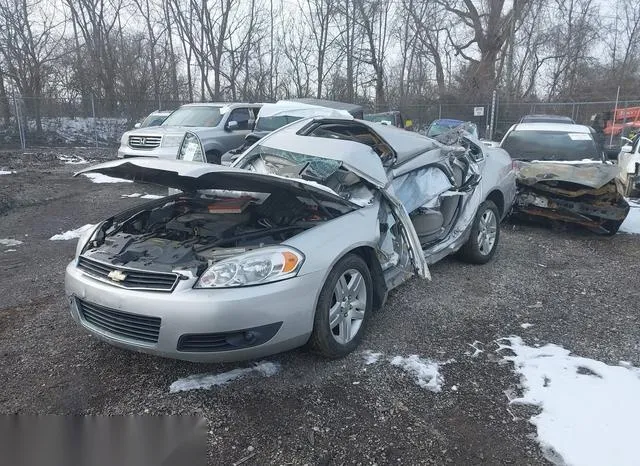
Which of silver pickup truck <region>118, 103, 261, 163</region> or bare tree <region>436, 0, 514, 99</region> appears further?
bare tree <region>436, 0, 514, 99</region>

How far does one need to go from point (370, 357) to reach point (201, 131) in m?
8.55

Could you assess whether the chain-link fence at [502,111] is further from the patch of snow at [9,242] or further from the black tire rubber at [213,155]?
the patch of snow at [9,242]

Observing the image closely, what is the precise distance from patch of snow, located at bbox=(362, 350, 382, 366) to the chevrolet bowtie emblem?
1.69 m

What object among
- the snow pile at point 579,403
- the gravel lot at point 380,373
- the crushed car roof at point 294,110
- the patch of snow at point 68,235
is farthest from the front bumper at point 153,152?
the snow pile at point 579,403

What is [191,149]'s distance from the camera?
5.79m

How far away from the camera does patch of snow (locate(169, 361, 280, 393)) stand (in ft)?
10.2

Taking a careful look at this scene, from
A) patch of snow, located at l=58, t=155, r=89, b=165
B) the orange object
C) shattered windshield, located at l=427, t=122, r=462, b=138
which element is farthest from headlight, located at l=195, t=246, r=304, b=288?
shattered windshield, located at l=427, t=122, r=462, b=138

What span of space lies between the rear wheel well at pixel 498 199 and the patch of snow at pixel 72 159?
14.6 meters

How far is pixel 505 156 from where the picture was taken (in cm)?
625

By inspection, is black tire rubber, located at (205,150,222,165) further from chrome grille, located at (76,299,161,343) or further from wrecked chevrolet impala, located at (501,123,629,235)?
chrome grille, located at (76,299,161,343)

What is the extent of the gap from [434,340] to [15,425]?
278 centimetres

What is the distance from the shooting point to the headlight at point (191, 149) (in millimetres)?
5591

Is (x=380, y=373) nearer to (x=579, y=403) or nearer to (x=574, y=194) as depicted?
(x=579, y=403)

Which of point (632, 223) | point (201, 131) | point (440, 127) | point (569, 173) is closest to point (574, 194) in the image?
point (569, 173)
